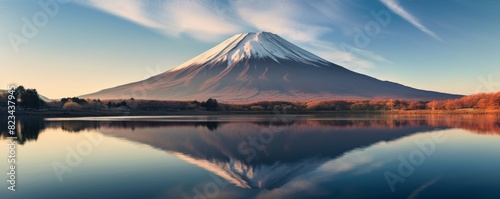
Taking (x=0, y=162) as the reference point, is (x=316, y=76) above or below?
above

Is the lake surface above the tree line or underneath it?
underneath

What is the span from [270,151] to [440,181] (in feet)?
31.4

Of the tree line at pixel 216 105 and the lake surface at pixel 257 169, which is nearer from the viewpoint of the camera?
the lake surface at pixel 257 169

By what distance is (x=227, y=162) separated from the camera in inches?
679

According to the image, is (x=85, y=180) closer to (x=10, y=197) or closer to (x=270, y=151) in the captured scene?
(x=10, y=197)

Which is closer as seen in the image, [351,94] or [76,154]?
[76,154]

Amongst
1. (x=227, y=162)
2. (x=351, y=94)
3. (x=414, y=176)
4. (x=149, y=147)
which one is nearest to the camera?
(x=414, y=176)

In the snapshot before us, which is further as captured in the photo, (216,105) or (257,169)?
(216,105)

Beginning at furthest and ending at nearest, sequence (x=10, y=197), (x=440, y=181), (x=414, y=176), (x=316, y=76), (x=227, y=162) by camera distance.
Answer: (x=316, y=76) → (x=227, y=162) → (x=414, y=176) → (x=440, y=181) → (x=10, y=197)

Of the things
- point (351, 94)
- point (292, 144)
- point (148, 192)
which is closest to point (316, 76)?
point (351, 94)

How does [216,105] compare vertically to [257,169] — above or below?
above

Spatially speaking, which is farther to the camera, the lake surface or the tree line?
the tree line

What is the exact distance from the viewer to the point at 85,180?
44.1 ft

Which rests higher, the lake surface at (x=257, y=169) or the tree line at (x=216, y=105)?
the tree line at (x=216, y=105)
